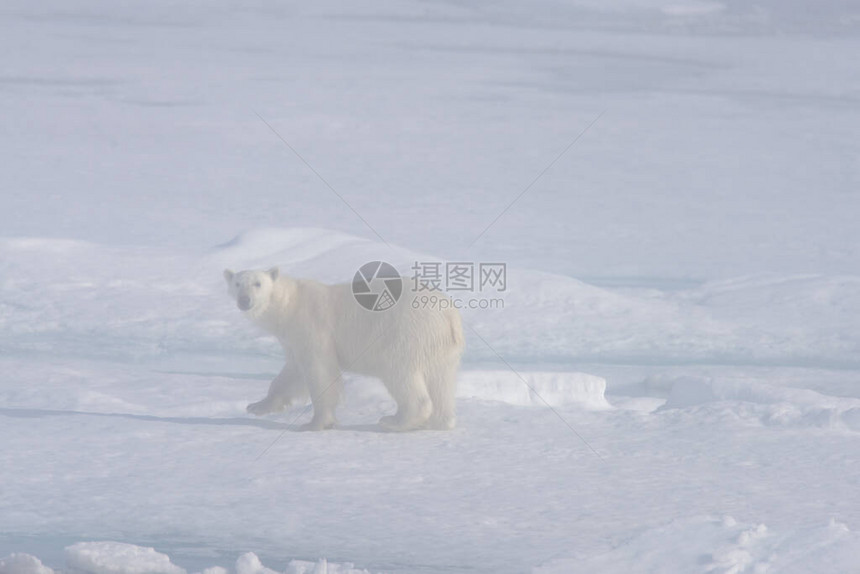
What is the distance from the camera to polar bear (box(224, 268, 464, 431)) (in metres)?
3.48

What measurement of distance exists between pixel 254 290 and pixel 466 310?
2.41m

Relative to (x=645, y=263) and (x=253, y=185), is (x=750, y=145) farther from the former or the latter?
(x=253, y=185)

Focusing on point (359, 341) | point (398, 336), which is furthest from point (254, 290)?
point (398, 336)

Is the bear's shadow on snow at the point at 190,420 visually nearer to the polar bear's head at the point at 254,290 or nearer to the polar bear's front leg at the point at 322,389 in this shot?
the polar bear's front leg at the point at 322,389

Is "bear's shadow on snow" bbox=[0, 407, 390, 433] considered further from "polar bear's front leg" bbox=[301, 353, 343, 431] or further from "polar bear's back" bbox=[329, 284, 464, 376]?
"polar bear's back" bbox=[329, 284, 464, 376]

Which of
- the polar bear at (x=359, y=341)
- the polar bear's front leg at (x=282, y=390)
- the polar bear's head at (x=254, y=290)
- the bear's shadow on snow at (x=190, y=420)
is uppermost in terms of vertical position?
the polar bear's head at (x=254, y=290)

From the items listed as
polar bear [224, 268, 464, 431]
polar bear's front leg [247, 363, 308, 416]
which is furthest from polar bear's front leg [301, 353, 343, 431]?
polar bear's front leg [247, 363, 308, 416]

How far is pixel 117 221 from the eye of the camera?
8.12 m

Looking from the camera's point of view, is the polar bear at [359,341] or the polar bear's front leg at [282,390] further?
the polar bear's front leg at [282,390]

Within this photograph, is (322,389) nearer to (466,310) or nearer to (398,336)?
(398,336)

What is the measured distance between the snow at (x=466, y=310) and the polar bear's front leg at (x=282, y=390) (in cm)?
9

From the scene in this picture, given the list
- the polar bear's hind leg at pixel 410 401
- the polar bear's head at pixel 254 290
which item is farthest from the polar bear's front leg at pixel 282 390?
the polar bear's hind leg at pixel 410 401

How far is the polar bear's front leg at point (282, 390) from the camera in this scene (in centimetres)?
371

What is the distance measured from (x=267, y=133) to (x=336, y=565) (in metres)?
9.85
